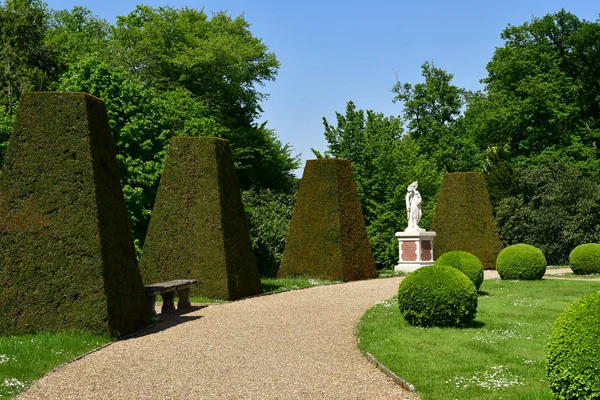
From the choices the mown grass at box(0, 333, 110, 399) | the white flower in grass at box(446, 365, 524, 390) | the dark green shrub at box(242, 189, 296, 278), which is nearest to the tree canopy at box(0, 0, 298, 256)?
the dark green shrub at box(242, 189, 296, 278)

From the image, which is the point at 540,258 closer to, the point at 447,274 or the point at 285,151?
the point at 447,274

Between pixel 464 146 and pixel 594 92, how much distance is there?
859 centimetres

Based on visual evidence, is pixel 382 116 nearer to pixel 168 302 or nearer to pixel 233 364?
pixel 168 302

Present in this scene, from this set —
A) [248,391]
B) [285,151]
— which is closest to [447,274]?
[248,391]

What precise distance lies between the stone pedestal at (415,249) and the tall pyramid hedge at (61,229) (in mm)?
16913

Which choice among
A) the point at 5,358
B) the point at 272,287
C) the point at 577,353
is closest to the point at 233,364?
the point at 5,358

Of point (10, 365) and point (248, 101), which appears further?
point (248, 101)

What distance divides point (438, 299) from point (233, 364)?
424 centimetres

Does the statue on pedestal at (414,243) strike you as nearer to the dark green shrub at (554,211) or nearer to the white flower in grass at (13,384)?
the dark green shrub at (554,211)

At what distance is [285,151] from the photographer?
139 ft

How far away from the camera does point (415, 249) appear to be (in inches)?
1091

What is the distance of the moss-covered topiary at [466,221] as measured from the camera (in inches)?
1109

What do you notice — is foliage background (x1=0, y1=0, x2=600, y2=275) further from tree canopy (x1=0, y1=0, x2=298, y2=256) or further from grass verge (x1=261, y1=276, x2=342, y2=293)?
grass verge (x1=261, y1=276, x2=342, y2=293)

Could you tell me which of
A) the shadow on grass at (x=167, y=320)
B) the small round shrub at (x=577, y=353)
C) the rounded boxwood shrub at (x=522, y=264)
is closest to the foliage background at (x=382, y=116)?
the rounded boxwood shrub at (x=522, y=264)
